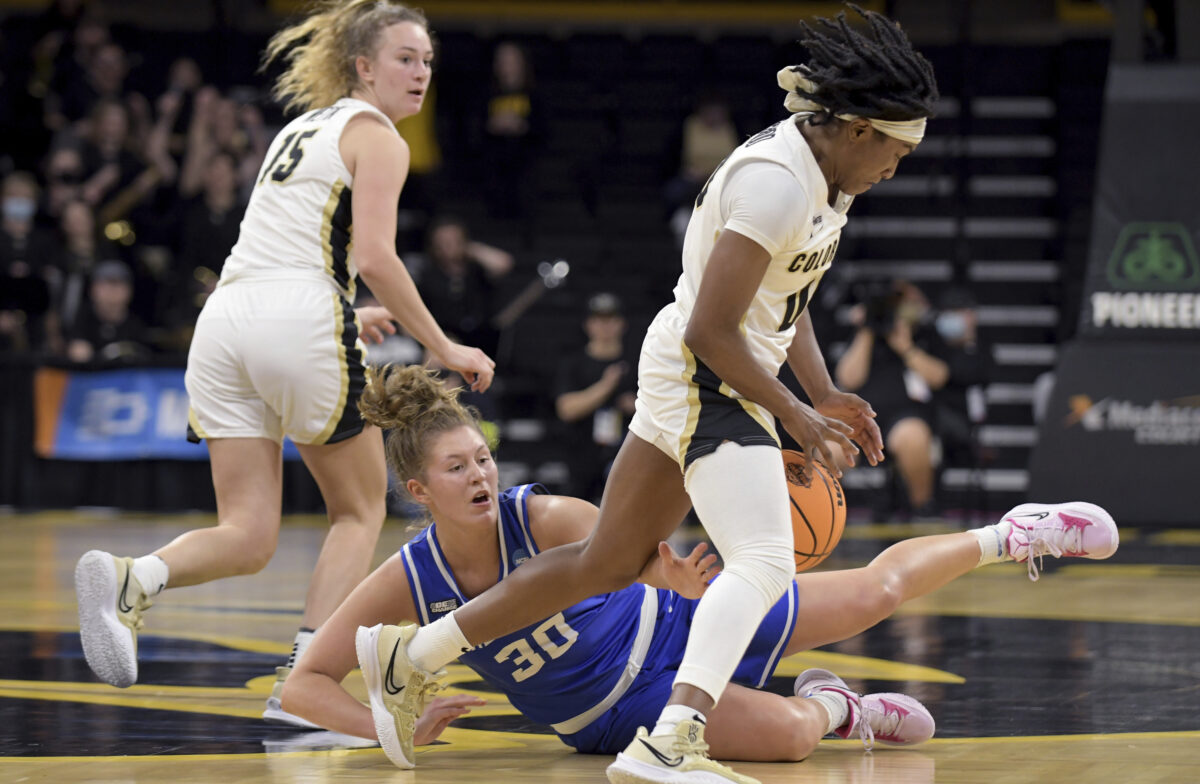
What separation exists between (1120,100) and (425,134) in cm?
654

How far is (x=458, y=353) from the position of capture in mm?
4223

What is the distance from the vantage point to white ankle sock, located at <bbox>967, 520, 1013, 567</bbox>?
3.93m

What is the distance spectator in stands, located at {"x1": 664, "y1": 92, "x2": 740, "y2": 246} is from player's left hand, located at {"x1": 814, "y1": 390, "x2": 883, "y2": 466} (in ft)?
29.0

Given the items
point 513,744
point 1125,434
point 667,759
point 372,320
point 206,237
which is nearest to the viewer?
point 667,759

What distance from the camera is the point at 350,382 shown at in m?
4.46

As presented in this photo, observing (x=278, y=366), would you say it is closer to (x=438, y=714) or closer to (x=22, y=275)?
(x=438, y=714)

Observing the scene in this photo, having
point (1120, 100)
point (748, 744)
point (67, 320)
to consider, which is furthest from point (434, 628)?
point (67, 320)

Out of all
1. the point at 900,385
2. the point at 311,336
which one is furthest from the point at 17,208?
the point at 311,336

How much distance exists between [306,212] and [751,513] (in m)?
1.79

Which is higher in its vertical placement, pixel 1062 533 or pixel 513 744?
pixel 1062 533

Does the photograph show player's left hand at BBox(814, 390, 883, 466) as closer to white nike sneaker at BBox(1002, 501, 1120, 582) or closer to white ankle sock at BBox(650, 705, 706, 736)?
white nike sneaker at BBox(1002, 501, 1120, 582)

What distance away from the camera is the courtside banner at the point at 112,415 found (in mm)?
11109

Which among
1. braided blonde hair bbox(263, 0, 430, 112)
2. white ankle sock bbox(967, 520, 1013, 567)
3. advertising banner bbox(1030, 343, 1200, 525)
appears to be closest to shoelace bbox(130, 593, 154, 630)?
braided blonde hair bbox(263, 0, 430, 112)

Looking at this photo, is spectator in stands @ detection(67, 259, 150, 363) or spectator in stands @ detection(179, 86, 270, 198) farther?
spectator in stands @ detection(179, 86, 270, 198)
